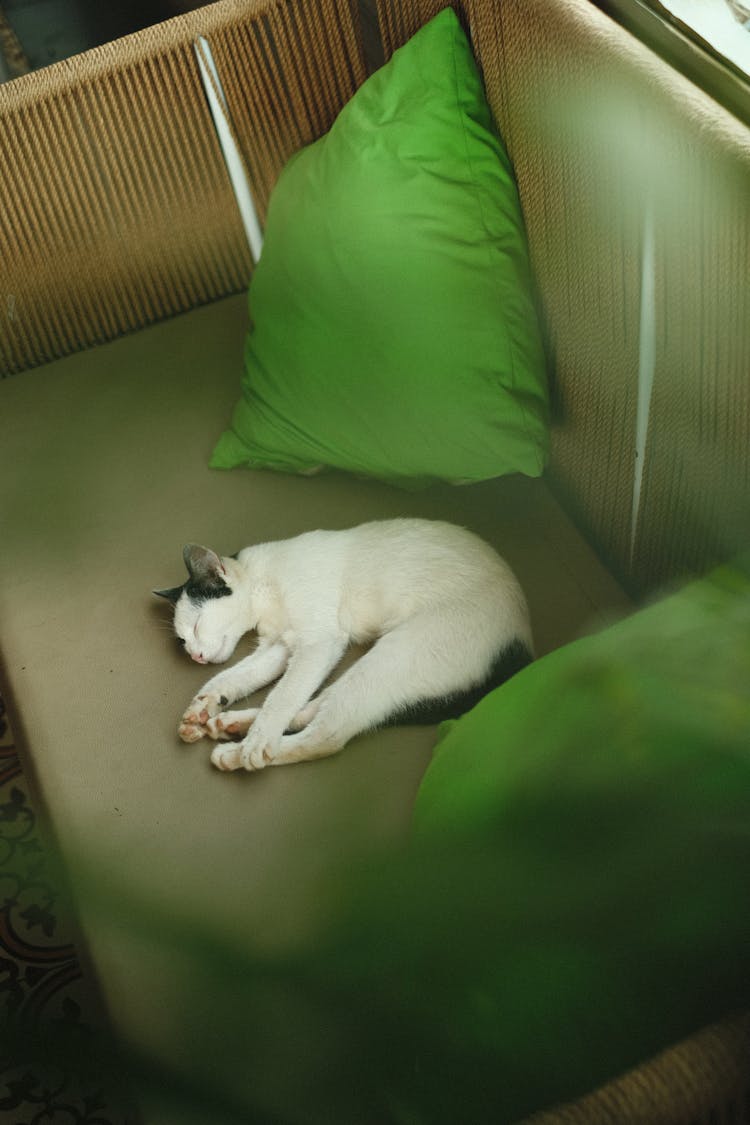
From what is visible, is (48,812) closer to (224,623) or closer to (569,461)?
(224,623)

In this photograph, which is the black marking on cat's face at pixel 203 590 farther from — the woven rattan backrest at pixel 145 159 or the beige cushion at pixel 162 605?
the woven rattan backrest at pixel 145 159

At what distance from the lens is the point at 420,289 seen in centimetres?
112

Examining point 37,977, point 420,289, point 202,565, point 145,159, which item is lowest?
point 37,977

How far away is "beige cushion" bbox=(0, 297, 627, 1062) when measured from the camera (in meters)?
0.94

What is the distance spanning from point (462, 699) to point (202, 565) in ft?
1.19

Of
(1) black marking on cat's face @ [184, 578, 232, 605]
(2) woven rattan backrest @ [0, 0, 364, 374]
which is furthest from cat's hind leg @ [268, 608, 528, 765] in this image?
(2) woven rattan backrest @ [0, 0, 364, 374]

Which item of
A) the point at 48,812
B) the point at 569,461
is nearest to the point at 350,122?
the point at 569,461

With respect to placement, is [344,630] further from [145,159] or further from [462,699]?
[145,159]

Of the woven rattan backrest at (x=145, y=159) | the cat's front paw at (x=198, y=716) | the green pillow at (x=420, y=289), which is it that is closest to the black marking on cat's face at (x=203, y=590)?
the cat's front paw at (x=198, y=716)

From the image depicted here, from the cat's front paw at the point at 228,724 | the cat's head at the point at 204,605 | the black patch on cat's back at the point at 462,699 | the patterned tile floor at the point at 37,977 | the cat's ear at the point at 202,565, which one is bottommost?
the patterned tile floor at the point at 37,977

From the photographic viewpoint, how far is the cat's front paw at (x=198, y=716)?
3.53 feet

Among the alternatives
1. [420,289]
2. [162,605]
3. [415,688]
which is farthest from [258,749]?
[420,289]

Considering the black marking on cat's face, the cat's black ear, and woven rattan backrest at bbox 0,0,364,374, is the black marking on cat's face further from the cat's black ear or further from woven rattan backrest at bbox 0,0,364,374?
woven rattan backrest at bbox 0,0,364,374

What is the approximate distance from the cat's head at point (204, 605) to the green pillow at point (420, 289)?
23 centimetres
